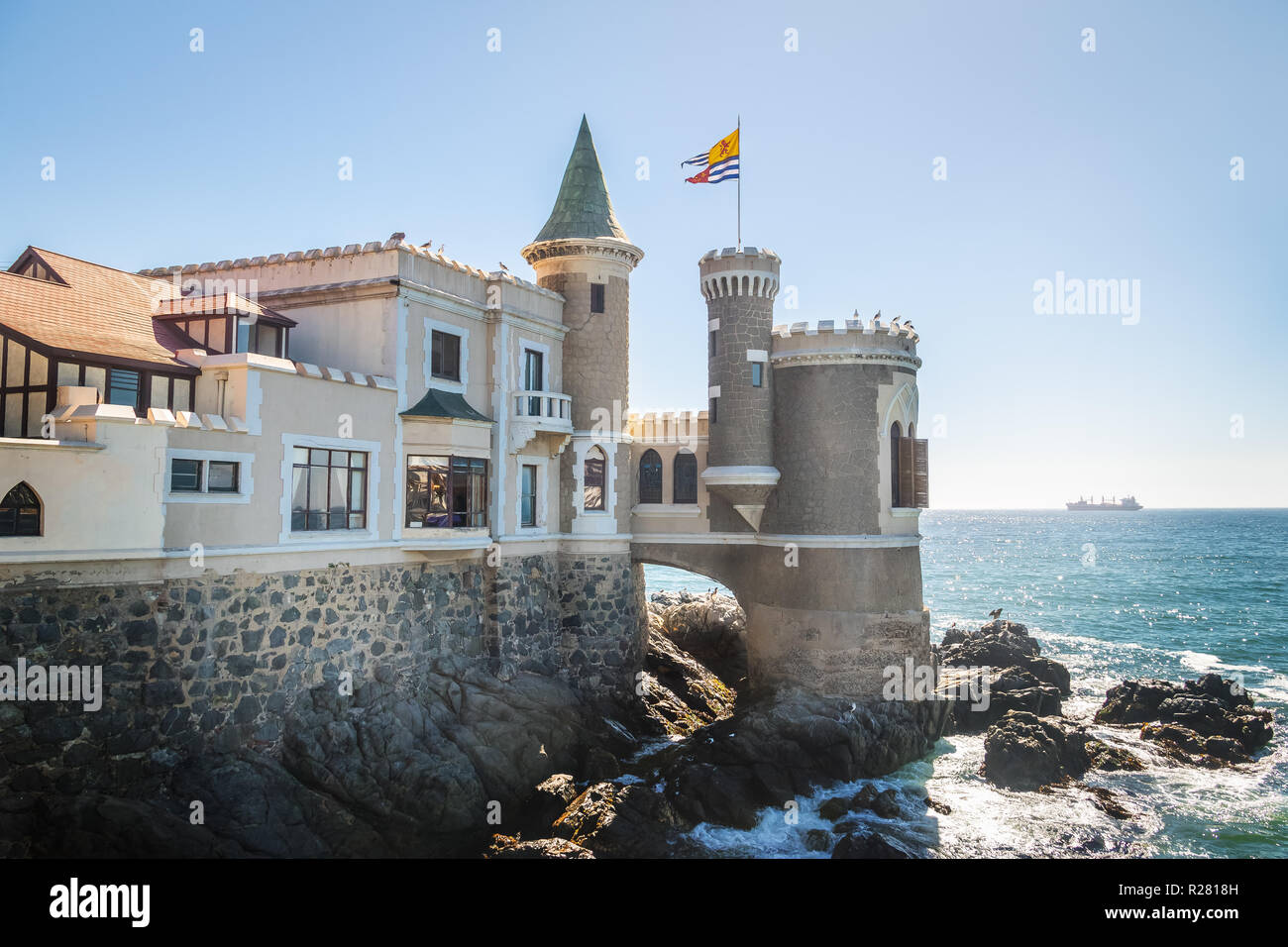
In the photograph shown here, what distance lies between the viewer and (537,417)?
27.8 m

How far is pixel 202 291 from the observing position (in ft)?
87.2

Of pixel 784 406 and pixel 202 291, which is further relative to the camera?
pixel 784 406

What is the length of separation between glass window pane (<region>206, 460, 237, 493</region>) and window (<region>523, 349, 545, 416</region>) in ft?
32.7

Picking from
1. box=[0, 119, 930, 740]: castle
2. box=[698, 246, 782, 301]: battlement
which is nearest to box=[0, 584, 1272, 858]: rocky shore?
box=[0, 119, 930, 740]: castle

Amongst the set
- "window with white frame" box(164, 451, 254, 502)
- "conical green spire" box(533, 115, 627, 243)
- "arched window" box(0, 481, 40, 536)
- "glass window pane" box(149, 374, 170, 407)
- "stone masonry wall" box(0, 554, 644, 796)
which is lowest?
"stone masonry wall" box(0, 554, 644, 796)

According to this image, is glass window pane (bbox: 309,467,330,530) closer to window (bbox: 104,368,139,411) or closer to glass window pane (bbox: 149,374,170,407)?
glass window pane (bbox: 149,374,170,407)

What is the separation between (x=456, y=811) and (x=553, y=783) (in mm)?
3130

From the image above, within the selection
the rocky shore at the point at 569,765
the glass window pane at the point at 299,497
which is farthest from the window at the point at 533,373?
the rocky shore at the point at 569,765

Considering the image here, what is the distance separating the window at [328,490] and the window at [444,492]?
172 centimetres

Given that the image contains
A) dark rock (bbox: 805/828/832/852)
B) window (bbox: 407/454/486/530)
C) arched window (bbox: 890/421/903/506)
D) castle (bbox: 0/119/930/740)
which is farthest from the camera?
arched window (bbox: 890/421/903/506)

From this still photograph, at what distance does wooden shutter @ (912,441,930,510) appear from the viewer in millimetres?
30719

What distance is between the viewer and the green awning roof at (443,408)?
2439 centimetres
